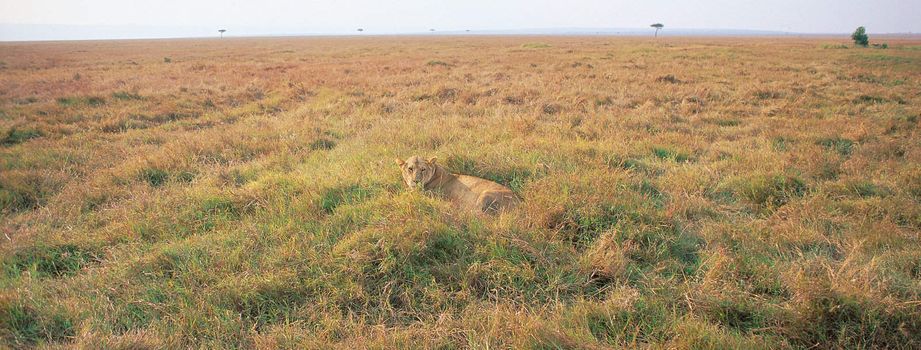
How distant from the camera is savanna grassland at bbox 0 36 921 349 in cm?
286

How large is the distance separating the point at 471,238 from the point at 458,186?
118 centimetres

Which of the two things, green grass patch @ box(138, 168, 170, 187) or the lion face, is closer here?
the lion face

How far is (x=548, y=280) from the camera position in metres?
3.38

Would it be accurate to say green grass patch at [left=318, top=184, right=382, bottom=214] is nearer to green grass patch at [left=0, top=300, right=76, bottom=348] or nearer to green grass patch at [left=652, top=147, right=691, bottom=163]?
green grass patch at [left=0, top=300, right=76, bottom=348]

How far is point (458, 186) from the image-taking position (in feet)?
16.2

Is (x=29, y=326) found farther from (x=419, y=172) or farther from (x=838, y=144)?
(x=838, y=144)

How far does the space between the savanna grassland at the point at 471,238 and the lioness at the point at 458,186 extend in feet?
0.90

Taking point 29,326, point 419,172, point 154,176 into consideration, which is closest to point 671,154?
point 419,172

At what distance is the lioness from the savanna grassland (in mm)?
273

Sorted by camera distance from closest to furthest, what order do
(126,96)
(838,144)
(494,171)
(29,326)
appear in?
(29,326), (494,171), (838,144), (126,96)

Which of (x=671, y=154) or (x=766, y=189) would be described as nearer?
(x=766, y=189)

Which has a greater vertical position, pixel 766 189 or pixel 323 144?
pixel 323 144

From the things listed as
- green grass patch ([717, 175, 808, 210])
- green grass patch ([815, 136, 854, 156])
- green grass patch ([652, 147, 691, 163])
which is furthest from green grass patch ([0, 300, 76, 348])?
green grass patch ([815, 136, 854, 156])

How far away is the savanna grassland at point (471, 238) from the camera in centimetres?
286
